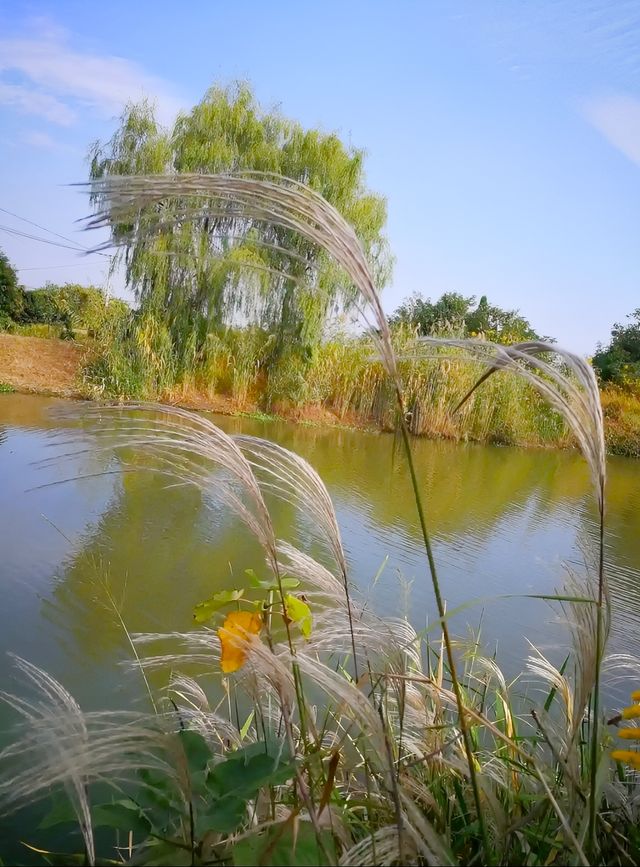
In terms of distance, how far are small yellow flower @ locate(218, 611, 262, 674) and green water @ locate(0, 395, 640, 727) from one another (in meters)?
0.25

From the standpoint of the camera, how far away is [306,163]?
10258 millimetres

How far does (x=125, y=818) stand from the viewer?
82 centimetres

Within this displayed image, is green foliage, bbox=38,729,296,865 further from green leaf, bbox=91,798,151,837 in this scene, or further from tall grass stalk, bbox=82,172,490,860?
tall grass stalk, bbox=82,172,490,860

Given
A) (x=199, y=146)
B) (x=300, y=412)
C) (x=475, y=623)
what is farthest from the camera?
(x=300, y=412)

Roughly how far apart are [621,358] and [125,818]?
18.8 metres

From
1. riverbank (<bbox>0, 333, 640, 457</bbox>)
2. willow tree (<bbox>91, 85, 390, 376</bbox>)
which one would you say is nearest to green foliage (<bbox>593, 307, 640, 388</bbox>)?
riverbank (<bbox>0, 333, 640, 457</bbox>)

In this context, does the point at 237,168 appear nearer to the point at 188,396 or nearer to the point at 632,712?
the point at 188,396

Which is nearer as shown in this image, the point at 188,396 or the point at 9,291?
the point at 188,396

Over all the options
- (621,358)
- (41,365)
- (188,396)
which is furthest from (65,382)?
(621,358)

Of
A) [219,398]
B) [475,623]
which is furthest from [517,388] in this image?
[475,623]

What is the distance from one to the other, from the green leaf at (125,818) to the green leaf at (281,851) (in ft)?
0.55

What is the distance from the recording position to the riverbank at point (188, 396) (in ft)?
30.6

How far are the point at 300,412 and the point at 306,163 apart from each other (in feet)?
12.3

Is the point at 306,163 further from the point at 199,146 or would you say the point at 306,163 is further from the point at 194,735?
the point at 194,735
